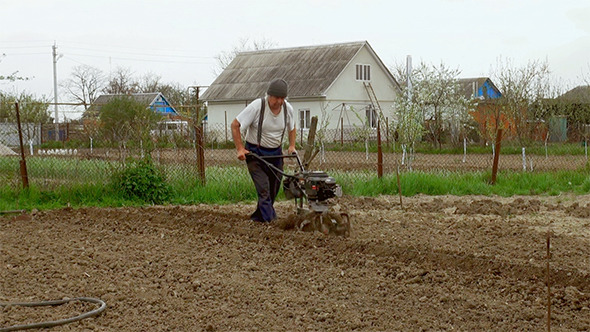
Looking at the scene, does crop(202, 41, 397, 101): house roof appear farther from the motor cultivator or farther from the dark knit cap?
the motor cultivator

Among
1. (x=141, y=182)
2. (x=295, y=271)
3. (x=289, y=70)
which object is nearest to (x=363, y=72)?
(x=289, y=70)

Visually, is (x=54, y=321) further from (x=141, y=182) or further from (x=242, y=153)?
(x=141, y=182)

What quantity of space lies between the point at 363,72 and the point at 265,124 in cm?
3488

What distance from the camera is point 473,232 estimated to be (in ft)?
31.0

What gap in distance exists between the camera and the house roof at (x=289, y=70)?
42.1m

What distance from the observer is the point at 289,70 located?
44.1 metres

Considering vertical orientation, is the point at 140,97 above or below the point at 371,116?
above

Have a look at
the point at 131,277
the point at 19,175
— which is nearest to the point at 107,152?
Answer: the point at 19,175

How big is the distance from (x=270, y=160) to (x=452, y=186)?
5.76 metres

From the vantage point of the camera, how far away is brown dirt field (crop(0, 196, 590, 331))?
18.3 feet

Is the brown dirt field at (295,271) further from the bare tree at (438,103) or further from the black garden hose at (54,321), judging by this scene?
the bare tree at (438,103)

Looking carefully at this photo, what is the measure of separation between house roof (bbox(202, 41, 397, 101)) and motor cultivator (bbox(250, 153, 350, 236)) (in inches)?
1258

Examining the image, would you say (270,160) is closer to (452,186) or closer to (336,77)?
(452,186)

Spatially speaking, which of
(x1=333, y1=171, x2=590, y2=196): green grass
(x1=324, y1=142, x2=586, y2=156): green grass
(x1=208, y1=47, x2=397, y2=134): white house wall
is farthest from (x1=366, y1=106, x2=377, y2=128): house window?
(x1=333, y1=171, x2=590, y2=196): green grass
